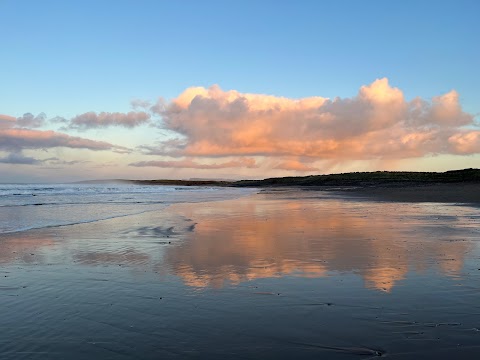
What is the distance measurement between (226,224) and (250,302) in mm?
11305

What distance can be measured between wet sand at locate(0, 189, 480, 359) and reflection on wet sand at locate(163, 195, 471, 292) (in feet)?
0.16

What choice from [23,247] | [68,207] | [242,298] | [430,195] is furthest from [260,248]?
[430,195]

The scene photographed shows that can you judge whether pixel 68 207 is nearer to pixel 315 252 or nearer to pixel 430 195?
pixel 315 252

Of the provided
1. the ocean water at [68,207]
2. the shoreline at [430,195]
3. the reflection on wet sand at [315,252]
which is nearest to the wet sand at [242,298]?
the reflection on wet sand at [315,252]

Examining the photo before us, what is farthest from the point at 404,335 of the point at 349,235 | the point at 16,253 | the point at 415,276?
the point at 16,253

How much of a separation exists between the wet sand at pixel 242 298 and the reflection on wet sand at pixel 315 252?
0.16 feet

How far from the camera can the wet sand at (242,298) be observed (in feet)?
15.7

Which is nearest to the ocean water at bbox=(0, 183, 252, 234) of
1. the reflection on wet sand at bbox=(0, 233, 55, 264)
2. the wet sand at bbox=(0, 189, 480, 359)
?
the reflection on wet sand at bbox=(0, 233, 55, 264)

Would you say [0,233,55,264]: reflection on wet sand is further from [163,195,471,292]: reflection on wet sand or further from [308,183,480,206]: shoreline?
[308,183,480,206]: shoreline

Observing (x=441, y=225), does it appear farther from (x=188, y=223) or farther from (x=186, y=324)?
(x=186, y=324)

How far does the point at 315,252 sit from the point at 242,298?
446cm

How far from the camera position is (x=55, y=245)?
1225 centimetres

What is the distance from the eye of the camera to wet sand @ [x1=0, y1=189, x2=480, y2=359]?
4.78m

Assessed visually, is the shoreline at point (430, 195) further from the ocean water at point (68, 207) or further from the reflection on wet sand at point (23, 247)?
the reflection on wet sand at point (23, 247)
